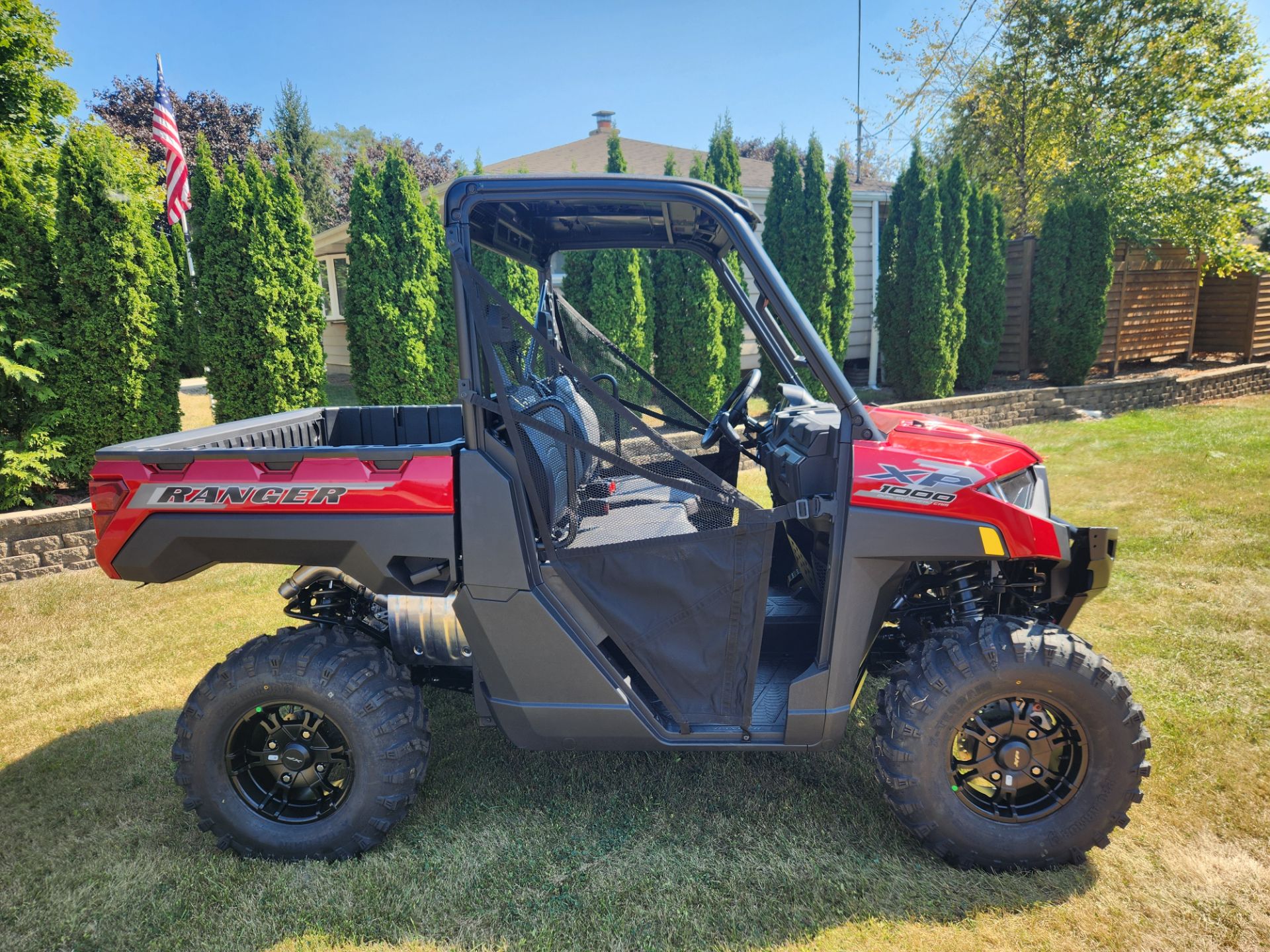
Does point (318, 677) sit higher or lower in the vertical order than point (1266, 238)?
lower

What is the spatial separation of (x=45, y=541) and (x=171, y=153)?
719cm

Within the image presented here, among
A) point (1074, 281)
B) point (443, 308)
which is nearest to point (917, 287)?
point (1074, 281)

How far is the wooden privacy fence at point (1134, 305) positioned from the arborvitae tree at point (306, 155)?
28.2m

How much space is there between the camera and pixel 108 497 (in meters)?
2.47

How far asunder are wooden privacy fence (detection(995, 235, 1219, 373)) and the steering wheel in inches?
404

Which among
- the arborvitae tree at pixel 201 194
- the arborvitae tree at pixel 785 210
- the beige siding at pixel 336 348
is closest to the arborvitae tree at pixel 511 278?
the arborvitae tree at pixel 201 194

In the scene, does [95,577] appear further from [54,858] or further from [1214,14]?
[1214,14]

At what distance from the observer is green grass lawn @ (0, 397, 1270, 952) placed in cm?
221

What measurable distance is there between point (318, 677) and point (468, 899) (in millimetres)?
841

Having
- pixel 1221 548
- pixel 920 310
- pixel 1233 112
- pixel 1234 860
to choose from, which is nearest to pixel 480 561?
pixel 1234 860

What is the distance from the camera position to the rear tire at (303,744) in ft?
8.16

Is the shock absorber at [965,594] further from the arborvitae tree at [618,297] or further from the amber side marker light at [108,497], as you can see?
the arborvitae tree at [618,297]

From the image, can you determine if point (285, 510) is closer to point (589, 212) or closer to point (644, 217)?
point (589, 212)

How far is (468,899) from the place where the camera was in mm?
2348
